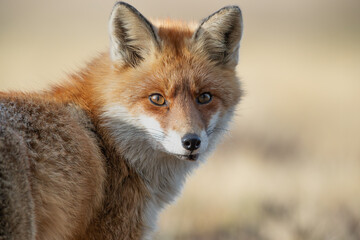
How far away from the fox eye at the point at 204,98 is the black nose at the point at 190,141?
543mm

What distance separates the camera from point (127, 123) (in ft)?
15.7

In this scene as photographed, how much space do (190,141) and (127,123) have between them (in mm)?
716

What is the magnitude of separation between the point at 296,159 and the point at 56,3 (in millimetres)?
9732

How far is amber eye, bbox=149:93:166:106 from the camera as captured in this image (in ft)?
15.5

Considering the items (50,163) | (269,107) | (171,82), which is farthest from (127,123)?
(269,107)

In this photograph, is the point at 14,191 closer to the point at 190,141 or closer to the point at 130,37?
the point at 190,141

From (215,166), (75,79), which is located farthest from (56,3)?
(75,79)

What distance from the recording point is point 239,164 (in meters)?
8.58

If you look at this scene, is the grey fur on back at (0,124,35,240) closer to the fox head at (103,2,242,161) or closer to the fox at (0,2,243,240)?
the fox at (0,2,243,240)

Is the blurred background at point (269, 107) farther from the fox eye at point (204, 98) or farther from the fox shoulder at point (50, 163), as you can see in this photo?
the fox shoulder at point (50, 163)

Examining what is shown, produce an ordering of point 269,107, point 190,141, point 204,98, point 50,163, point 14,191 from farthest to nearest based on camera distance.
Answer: point 269,107 → point 204,98 → point 190,141 → point 50,163 → point 14,191

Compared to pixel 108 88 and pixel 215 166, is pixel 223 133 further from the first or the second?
pixel 215 166

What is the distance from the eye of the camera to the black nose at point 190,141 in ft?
14.4

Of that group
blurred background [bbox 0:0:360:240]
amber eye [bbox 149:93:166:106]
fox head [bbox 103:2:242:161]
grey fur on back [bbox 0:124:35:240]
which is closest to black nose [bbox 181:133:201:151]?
fox head [bbox 103:2:242:161]
